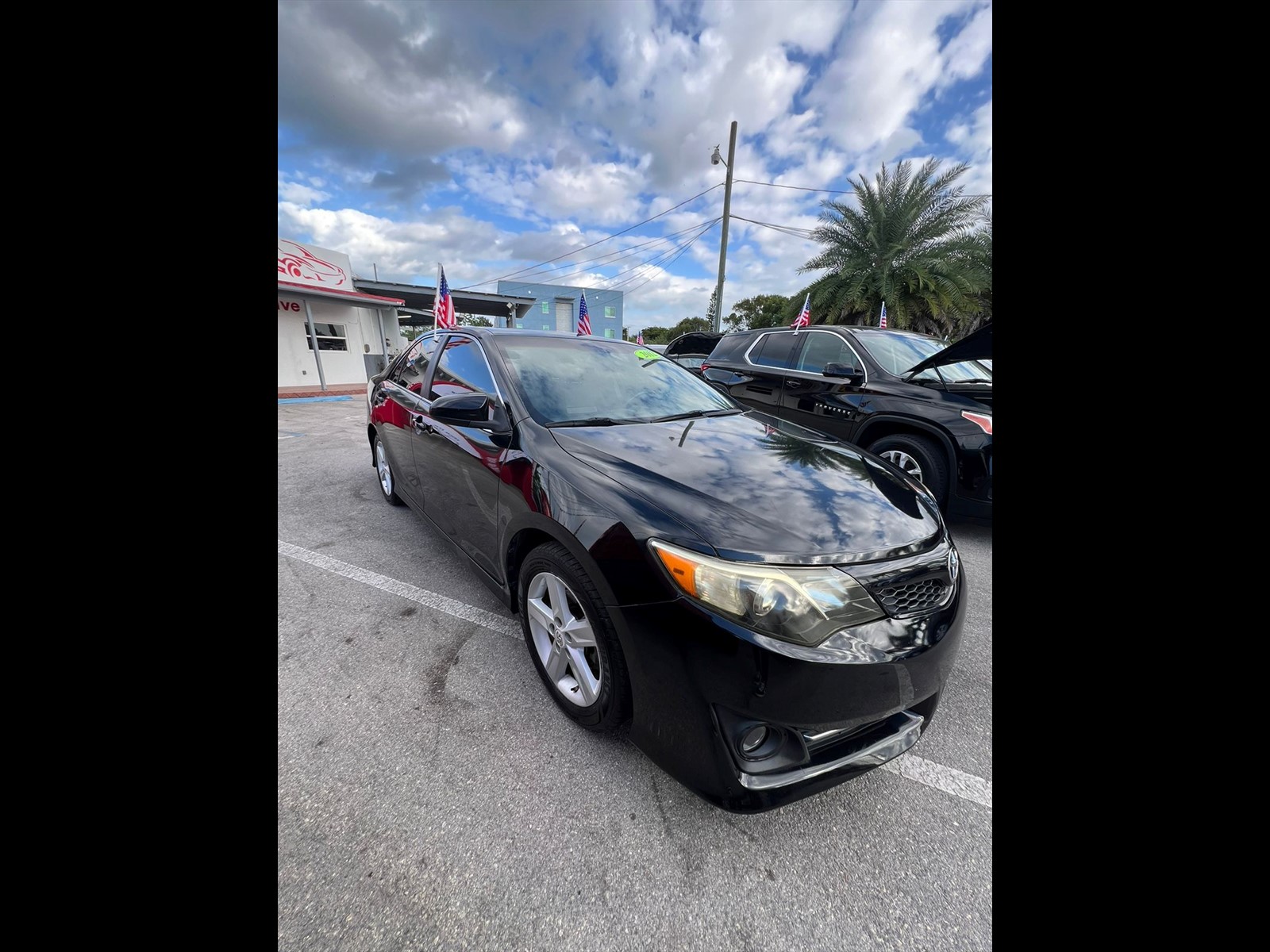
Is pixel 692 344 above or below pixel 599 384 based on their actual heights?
above

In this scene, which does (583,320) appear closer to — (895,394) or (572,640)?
(895,394)

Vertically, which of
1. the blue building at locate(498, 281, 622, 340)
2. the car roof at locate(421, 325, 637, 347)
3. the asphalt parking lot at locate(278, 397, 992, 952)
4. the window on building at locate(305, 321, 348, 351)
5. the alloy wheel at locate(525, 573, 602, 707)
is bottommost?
the asphalt parking lot at locate(278, 397, 992, 952)

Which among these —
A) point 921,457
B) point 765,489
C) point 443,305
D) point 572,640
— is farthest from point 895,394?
point 443,305

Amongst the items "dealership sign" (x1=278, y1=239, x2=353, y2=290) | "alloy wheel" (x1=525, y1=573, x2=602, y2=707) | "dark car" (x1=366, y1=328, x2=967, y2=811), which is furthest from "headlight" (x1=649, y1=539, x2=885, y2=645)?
"dealership sign" (x1=278, y1=239, x2=353, y2=290)

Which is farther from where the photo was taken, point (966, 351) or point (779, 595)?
point (966, 351)

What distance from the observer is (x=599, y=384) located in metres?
2.53

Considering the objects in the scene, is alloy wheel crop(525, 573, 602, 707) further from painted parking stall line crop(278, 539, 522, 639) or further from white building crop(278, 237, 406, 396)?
white building crop(278, 237, 406, 396)

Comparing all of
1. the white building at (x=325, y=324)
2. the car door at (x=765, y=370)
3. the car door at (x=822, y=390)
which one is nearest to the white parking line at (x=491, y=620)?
the car door at (x=822, y=390)

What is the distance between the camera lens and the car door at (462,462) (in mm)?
2242

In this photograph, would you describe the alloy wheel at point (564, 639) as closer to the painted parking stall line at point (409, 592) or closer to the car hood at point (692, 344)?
the painted parking stall line at point (409, 592)

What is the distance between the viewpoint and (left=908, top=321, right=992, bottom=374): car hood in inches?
152

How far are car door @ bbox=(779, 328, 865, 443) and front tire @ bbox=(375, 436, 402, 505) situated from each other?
151 inches

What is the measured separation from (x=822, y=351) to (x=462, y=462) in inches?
150
